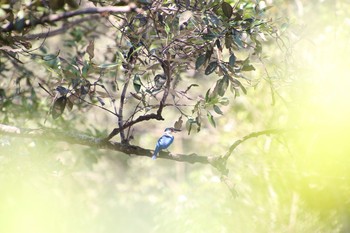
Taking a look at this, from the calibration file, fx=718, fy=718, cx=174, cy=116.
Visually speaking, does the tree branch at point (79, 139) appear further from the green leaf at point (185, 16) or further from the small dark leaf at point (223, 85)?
the green leaf at point (185, 16)

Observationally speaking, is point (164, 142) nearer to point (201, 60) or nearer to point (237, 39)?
point (201, 60)

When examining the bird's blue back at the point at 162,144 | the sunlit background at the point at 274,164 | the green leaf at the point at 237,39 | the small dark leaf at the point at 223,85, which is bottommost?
the sunlit background at the point at 274,164

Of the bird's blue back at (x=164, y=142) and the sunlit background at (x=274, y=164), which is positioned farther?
the sunlit background at (x=274, y=164)

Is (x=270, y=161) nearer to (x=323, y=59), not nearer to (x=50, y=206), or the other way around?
(x=323, y=59)

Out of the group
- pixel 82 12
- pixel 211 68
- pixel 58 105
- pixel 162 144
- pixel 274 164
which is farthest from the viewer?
pixel 274 164

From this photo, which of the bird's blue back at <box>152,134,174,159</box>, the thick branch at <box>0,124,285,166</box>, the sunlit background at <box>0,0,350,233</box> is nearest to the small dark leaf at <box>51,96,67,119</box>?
the thick branch at <box>0,124,285,166</box>

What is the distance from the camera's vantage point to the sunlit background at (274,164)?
4.54 metres

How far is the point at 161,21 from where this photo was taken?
2955mm

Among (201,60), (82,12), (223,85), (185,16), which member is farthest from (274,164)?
(82,12)

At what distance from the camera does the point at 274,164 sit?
17.0ft

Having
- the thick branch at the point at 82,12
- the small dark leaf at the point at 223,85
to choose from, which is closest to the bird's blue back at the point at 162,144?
the small dark leaf at the point at 223,85

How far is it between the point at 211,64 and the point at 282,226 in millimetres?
2415

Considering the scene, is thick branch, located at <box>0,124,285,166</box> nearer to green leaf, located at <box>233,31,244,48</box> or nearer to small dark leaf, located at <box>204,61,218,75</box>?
small dark leaf, located at <box>204,61,218,75</box>

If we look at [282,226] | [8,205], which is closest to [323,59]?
[282,226]
